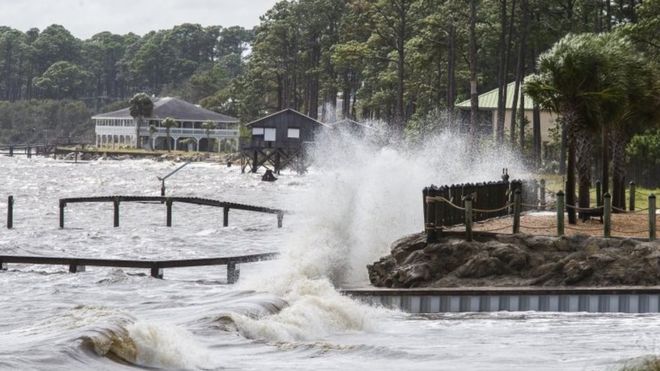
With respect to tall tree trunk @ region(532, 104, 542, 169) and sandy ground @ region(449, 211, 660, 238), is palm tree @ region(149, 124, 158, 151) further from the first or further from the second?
sandy ground @ region(449, 211, 660, 238)

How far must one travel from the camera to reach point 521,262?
2736 cm

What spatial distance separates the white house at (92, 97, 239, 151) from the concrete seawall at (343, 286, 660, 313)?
146 m

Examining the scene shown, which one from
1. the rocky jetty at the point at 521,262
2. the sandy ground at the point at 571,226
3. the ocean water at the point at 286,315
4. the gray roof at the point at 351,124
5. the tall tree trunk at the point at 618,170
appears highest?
the gray roof at the point at 351,124

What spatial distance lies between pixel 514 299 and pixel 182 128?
15125 cm

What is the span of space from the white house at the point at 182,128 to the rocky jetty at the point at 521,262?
14420 centimetres

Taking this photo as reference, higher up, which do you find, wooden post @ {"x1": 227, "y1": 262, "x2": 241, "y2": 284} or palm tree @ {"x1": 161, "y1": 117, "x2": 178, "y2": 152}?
palm tree @ {"x1": 161, "y1": 117, "x2": 178, "y2": 152}

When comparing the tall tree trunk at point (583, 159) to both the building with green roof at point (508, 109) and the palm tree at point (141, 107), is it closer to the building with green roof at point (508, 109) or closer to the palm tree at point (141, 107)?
the building with green roof at point (508, 109)

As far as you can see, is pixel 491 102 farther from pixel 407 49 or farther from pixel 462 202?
pixel 462 202

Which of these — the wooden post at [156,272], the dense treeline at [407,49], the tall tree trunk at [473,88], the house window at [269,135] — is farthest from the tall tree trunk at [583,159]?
the house window at [269,135]

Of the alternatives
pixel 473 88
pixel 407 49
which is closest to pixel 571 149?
pixel 473 88

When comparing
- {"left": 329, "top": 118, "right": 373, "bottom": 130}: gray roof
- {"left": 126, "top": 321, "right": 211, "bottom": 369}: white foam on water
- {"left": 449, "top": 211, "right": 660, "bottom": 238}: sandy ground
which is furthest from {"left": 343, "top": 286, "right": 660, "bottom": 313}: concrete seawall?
{"left": 329, "top": 118, "right": 373, "bottom": 130}: gray roof

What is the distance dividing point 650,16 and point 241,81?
121m

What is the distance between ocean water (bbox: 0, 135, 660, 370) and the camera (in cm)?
1917

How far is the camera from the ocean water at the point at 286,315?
62.9 ft
